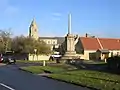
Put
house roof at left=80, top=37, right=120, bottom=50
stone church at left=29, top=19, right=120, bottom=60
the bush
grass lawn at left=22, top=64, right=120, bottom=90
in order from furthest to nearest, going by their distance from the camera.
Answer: house roof at left=80, top=37, right=120, bottom=50
stone church at left=29, top=19, right=120, bottom=60
the bush
grass lawn at left=22, top=64, right=120, bottom=90

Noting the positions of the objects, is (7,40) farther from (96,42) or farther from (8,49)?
(96,42)

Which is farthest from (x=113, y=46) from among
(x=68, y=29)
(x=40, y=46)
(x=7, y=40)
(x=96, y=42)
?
(x=68, y=29)

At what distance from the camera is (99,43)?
4286 inches

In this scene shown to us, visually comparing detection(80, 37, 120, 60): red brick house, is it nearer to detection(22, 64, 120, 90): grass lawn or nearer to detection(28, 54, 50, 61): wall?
detection(28, 54, 50, 61): wall

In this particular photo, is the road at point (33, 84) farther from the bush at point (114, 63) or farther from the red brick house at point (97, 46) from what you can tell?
the red brick house at point (97, 46)

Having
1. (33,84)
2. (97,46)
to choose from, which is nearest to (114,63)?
(33,84)

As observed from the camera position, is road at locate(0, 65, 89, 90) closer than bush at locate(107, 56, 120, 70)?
Yes

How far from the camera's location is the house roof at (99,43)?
105450 millimetres

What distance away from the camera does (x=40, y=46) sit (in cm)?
9219

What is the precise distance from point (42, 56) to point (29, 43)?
Answer: 771 centimetres

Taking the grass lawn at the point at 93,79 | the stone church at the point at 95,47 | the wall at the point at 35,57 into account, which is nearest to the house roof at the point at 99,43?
the stone church at the point at 95,47

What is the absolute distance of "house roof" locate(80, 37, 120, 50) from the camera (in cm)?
10545

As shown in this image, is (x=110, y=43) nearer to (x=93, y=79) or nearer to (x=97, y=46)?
(x=97, y=46)

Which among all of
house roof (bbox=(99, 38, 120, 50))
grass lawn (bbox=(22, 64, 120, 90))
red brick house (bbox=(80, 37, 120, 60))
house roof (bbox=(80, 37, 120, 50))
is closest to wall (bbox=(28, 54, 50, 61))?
red brick house (bbox=(80, 37, 120, 60))
